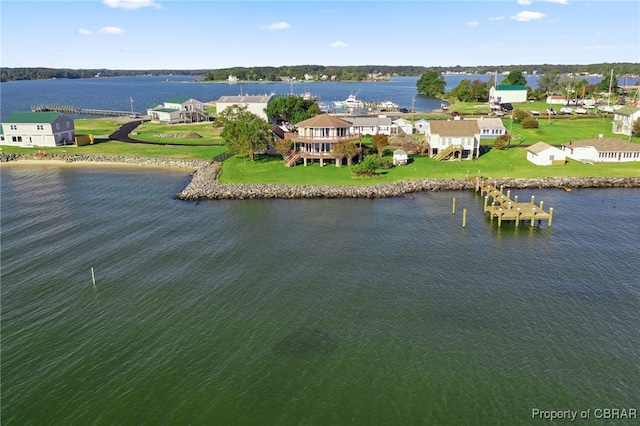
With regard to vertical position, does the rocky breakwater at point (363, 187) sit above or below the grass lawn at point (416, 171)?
below

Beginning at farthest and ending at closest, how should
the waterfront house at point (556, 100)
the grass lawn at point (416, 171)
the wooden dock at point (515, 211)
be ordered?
the waterfront house at point (556, 100) → the grass lawn at point (416, 171) → the wooden dock at point (515, 211)

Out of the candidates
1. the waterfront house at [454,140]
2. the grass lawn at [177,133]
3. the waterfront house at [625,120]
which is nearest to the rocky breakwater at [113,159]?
the grass lawn at [177,133]

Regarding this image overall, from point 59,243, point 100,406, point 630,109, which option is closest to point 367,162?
point 59,243

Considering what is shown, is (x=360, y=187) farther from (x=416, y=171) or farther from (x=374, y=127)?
(x=374, y=127)

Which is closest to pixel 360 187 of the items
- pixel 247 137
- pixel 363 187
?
pixel 363 187

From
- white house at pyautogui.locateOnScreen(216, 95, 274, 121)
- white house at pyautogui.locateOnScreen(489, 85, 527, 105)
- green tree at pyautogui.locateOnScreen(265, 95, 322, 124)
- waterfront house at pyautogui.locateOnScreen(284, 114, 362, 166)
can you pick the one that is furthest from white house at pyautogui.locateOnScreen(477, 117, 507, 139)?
white house at pyautogui.locateOnScreen(489, 85, 527, 105)

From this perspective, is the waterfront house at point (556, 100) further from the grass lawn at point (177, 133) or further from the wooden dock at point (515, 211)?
the wooden dock at point (515, 211)
